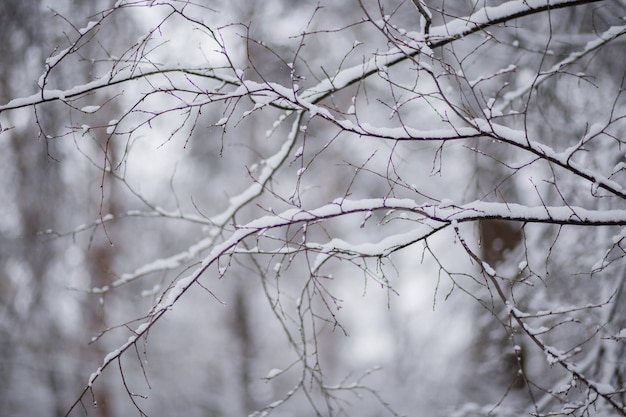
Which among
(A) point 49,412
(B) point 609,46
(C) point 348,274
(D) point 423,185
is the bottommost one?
(A) point 49,412

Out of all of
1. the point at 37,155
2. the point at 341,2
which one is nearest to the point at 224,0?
the point at 341,2

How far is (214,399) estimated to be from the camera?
5.87 meters

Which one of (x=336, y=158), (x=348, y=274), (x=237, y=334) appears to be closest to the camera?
(x=336, y=158)

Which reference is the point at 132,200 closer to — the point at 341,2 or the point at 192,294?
the point at 192,294

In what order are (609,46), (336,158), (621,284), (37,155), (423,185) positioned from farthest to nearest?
1. (336,158)
2. (423,185)
3. (37,155)
4. (609,46)
5. (621,284)

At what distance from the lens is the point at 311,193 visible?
26.7ft

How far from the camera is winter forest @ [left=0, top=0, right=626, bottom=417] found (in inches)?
74.2

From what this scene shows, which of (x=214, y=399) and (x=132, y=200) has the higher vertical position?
(x=132, y=200)

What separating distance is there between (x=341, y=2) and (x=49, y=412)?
5.57 m

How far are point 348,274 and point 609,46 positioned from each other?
6.66 metres

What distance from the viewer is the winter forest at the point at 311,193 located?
1884mm

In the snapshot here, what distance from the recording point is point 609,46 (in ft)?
11.9

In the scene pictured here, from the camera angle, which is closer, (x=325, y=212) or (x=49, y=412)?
(x=325, y=212)

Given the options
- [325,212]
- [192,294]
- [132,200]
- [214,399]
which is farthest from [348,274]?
[325,212]
